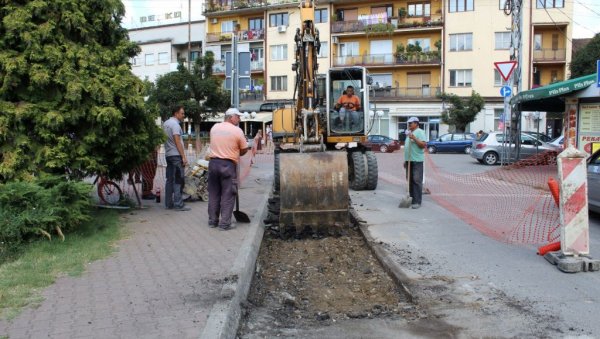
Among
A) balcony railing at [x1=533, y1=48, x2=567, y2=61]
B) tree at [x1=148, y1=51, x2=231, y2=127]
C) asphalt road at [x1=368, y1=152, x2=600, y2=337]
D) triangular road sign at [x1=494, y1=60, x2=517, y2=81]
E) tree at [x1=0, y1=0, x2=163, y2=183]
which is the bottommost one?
asphalt road at [x1=368, y1=152, x2=600, y2=337]

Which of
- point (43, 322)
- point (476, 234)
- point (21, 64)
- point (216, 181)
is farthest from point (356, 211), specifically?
point (43, 322)

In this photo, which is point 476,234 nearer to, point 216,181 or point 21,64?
point 216,181

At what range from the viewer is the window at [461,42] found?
4909cm

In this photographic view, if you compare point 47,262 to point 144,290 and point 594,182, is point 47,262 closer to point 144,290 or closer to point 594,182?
point 144,290

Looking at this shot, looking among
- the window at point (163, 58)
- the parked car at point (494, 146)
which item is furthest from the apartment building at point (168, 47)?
the parked car at point (494, 146)

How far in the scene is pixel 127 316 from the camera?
4.41 m

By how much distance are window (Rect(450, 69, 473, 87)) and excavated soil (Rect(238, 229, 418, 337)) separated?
44.3 meters

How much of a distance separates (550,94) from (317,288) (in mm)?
14329

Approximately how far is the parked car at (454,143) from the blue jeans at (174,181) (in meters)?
28.6

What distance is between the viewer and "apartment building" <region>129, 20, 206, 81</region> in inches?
2473

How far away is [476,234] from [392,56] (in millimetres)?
44663

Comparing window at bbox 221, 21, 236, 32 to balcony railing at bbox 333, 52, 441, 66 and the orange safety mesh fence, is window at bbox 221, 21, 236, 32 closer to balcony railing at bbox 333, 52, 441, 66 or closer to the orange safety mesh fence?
balcony railing at bbox 333, 52, 441, 66

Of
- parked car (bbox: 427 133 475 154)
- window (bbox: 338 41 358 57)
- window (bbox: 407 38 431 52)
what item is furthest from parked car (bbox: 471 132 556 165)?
window (bbox: 338 41 358 57)

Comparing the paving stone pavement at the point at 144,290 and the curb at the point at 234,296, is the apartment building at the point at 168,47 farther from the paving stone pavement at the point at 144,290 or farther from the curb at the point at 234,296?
the curb at the point at 234,296
